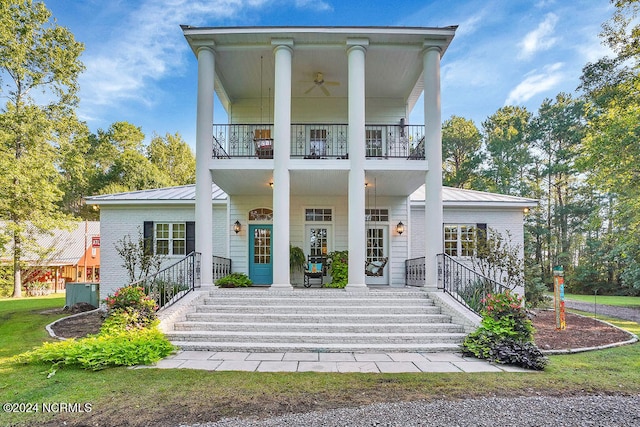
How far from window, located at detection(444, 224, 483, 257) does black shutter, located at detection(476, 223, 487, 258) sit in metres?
0.13

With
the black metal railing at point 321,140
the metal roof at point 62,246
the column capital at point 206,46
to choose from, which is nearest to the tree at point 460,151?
the black metal railing at point 321,140

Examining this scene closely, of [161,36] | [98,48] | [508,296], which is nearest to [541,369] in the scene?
[508,296]

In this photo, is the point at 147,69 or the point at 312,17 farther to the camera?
the point at 147,69

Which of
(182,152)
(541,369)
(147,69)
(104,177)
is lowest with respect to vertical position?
(541,369)

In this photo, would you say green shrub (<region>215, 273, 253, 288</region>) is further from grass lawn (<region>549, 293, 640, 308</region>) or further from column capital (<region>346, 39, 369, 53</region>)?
grass lawn (<region>549, 293, 640, 308</region>)

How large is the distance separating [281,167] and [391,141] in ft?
15.2

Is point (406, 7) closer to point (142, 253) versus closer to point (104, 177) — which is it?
point (142, 253)

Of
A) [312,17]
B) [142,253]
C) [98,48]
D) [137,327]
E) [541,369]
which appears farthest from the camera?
[98,48]

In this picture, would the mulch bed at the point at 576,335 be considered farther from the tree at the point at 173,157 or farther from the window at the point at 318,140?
the tree at the point at 173,157

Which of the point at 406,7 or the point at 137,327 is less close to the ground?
the point at 406,7

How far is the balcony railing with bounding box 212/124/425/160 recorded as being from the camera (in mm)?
11953

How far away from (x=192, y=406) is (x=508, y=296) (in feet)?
18.8

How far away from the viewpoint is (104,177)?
29.5 m

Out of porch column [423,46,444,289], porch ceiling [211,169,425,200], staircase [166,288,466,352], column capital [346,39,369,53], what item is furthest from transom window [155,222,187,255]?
porch column [423,46,444,289]
